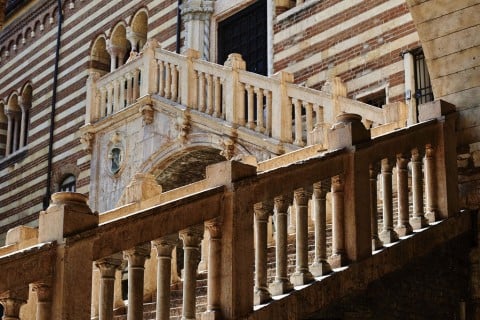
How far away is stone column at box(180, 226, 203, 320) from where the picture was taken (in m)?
6.12

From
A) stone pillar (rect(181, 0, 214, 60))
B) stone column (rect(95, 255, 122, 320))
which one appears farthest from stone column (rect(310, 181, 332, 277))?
stone pillar (rect(181, 0, 214, 60))

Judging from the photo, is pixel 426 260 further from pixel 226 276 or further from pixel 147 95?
pixel 147 95

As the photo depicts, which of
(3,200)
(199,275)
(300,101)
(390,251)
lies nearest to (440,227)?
(390,251)

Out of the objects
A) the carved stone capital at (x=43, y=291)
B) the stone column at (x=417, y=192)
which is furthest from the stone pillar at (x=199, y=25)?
the carved stone capital at (x=43, y=291)

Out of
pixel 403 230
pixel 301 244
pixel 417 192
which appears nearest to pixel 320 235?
pixel 301 244

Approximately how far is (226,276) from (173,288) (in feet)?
9.38

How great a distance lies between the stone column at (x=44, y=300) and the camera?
5.51 metres

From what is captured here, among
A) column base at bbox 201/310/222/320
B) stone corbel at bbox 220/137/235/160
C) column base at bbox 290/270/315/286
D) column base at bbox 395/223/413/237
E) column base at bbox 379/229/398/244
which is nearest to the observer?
column base at bbox 201/310/222/320

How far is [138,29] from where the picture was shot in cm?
2144

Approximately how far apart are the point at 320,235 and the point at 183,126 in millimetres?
8679

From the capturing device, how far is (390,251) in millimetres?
7254

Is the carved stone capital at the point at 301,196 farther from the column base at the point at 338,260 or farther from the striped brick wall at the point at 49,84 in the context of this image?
the striped brick wall at the point at 49,84

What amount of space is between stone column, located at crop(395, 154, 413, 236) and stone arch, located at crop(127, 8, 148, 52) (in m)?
14.0

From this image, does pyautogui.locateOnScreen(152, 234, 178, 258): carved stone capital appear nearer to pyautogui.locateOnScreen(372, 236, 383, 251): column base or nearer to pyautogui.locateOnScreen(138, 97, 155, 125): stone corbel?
pyautogui.locateOnScreen(372, 236, 383, 251): column base
